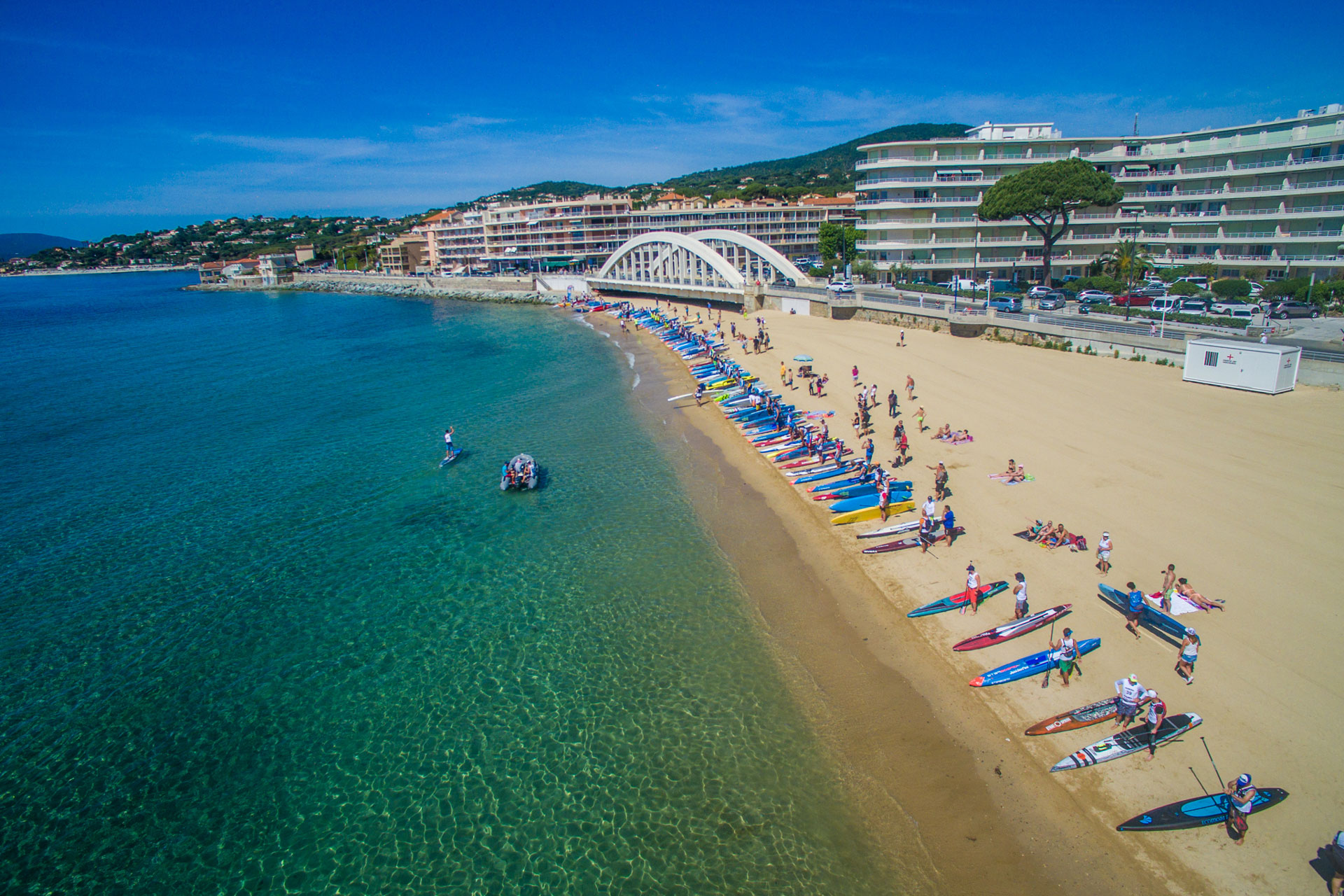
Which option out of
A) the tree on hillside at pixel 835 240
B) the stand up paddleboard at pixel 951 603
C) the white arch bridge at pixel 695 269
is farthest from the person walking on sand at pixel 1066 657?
the tree on hillside at pixel 835 240

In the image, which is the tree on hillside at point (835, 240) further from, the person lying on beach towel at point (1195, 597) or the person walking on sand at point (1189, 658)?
the person walking on sand at point (1189, 658)

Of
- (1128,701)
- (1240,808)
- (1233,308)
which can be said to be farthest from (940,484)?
(1233,308)

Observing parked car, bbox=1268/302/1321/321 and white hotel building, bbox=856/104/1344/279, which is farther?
white hotel building, bbox=856/104/1344/279

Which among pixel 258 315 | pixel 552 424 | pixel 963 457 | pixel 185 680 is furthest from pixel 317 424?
pixel 258 315

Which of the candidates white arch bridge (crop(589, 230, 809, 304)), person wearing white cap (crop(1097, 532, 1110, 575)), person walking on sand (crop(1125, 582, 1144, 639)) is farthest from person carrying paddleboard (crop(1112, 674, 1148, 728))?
white arch bridge (crop(589, 230, 809, 304))

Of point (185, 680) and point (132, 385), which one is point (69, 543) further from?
point (132, 385)

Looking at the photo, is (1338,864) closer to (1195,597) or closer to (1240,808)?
(1240,808)

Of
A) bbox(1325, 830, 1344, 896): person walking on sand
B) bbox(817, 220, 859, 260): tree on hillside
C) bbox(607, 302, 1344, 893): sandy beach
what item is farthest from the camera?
bbox(817, 220, 859, 260): tree on hillside

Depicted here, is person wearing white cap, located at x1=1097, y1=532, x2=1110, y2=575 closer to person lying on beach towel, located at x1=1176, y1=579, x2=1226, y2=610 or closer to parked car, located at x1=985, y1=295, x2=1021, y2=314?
person lying on beach towel, located at x1=1176, y1=579, x2=1226, y2=610
